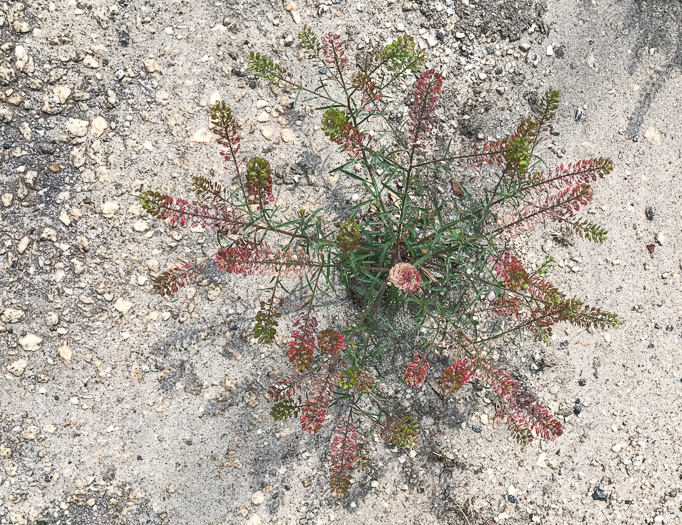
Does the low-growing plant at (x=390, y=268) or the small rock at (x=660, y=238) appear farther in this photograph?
the small rock at (x=660, y=238)

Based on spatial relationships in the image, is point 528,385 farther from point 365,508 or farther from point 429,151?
point 429,151

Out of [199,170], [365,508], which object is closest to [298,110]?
[199,170]

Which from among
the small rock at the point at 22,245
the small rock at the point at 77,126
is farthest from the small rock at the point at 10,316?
the small rock at the point at 77,126

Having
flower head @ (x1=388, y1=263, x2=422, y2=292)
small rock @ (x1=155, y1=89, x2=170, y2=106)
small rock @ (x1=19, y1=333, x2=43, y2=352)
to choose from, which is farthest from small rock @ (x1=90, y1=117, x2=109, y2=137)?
flower head @ (x1=388, y1=263, x2=422, y2=292)

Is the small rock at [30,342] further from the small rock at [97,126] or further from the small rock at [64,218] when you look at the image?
the small rock at [97,126]

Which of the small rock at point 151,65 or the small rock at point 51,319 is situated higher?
the small rock at point 151,65

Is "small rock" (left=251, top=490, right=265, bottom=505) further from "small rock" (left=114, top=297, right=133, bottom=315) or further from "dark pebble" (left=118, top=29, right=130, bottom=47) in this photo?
"dark pebble" (left=118, top=29, right=130, bottom=47)
